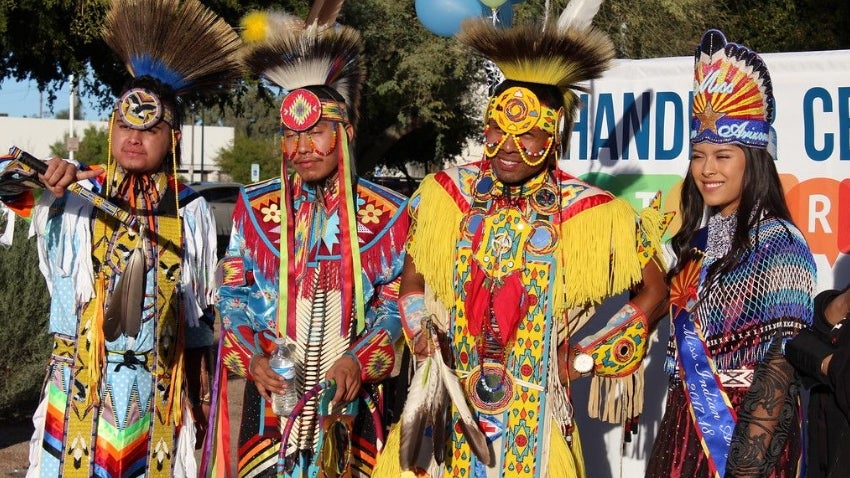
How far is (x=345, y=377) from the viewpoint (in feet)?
12.7

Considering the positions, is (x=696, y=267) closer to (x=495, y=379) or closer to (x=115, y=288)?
(x=495, y=379)

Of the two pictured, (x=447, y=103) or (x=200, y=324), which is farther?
(x=447, y=103)

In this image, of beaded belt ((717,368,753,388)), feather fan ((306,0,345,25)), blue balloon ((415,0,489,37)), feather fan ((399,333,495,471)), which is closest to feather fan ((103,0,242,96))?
feather fan ((306,0,345,25))

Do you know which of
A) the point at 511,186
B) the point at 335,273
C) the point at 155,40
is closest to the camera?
the point at 511,186

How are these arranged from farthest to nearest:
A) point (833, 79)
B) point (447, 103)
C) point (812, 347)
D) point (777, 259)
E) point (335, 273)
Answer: point (447, 103), point (833, 79), point (335, 273), point (777, 259), point (812, 347)

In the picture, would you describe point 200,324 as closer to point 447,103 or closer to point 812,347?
point 812,347

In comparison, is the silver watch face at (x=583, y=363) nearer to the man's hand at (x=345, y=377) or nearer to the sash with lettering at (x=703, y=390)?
the sash with lettering at (x=703, y=390)

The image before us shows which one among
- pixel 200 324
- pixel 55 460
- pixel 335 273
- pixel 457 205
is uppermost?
pixel 457 205

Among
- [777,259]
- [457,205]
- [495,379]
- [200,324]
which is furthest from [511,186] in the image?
[200,324]

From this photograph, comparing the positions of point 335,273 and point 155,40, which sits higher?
point 155,40

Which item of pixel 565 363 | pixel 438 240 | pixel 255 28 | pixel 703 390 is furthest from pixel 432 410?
pixel 255 28

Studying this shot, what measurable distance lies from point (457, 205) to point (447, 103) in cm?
1379

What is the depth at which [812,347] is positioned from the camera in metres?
3.07

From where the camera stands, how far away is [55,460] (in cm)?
428
